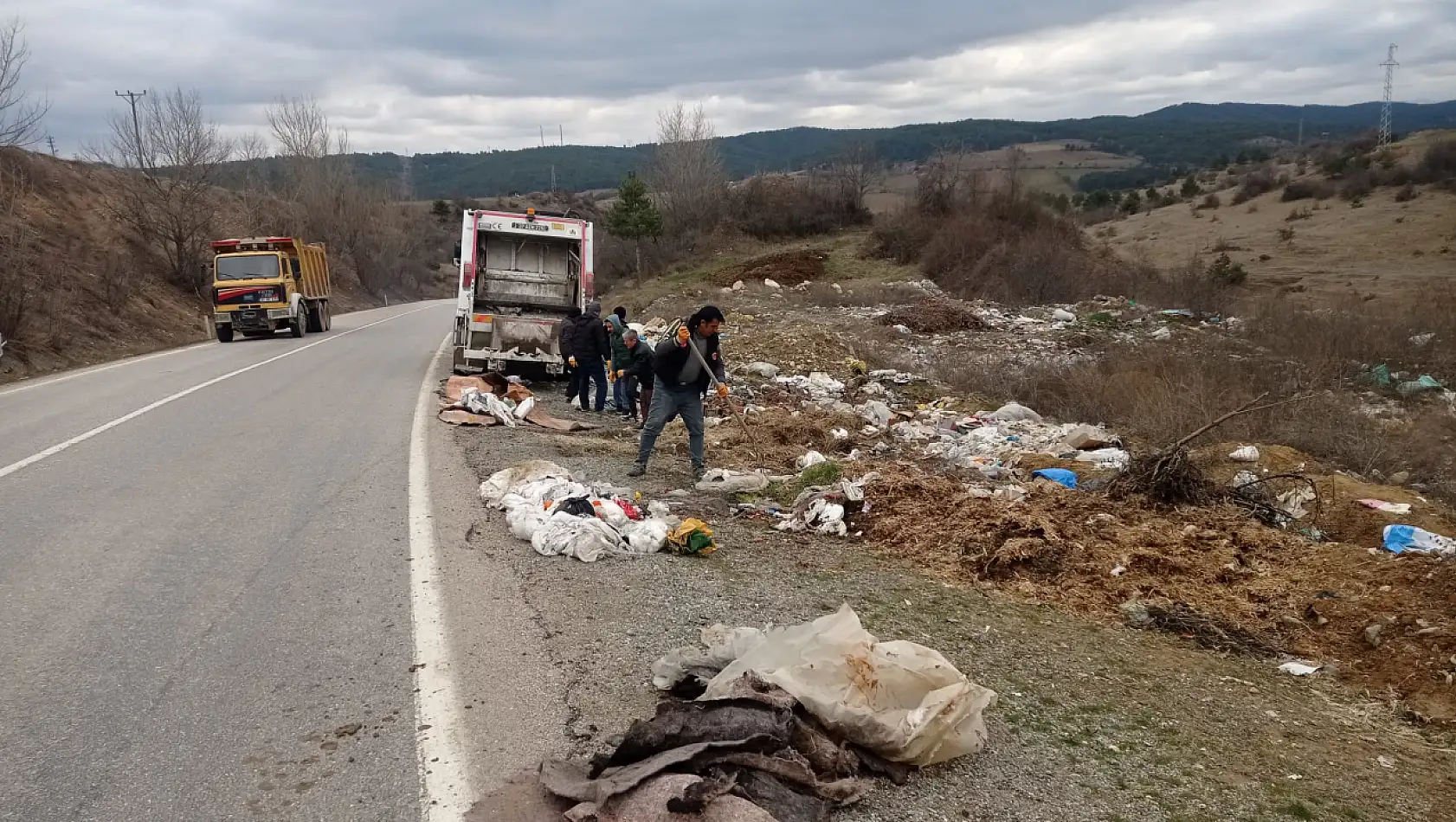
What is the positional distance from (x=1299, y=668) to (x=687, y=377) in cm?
566

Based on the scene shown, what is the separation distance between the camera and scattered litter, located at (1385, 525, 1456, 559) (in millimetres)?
6613

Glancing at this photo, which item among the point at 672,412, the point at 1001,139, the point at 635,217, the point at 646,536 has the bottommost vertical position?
the point at 646,536

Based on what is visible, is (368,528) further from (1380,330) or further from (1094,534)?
(1380,330)

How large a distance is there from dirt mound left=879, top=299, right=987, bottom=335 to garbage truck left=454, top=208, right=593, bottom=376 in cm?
937

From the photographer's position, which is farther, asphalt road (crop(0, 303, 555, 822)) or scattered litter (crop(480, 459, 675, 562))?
scattered litter (crop(480, 459, 675, 562))

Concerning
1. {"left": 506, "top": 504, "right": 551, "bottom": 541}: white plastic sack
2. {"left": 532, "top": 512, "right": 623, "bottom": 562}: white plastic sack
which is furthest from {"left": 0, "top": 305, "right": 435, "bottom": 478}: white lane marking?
{"left": 532, "top": 512, "right": 623, "bottom": 562}: white plastic sack

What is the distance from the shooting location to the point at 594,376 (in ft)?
45.1

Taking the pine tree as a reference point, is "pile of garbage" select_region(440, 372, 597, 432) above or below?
below

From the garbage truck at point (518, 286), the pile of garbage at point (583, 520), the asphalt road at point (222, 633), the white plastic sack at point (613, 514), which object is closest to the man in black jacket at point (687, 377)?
the pile of garbage at point (583, 520)

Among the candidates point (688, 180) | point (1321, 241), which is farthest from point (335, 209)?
point (1321, 241)

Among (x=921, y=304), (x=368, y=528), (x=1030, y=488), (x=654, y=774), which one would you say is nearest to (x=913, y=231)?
(x=921, y=304)

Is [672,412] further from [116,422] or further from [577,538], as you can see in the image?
[116,422]

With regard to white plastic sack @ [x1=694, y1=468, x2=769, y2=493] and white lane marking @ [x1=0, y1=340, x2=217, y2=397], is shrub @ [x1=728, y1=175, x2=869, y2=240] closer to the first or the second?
white lane marking @ [x1=0, y1=340, x2=217, y2=397]

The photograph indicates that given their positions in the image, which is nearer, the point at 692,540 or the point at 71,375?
the point at 692,540
